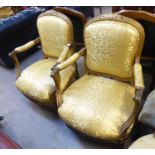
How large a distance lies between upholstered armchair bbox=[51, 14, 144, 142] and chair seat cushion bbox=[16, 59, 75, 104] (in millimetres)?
129

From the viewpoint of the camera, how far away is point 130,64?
64.6 inches

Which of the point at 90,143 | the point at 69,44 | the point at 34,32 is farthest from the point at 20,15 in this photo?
the point at 90,143

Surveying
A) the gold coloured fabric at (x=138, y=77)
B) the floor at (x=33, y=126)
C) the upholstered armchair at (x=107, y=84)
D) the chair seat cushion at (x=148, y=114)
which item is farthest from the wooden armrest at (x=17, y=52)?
the chair seat cushion at (x=148, y=114)

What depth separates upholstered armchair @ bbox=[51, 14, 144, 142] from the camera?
148cm

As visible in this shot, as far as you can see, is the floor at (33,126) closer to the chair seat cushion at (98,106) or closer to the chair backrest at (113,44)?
the chair seat cushion at (98,106)

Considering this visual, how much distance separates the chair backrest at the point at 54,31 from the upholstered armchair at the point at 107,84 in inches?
9.4

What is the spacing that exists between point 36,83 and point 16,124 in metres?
0.45

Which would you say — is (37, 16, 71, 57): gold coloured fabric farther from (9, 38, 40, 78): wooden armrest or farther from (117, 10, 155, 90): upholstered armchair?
(117, 10, 155, 90): upholstered armchair

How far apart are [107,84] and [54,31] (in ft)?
2.25

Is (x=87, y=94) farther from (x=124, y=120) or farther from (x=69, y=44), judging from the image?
(x=69, y=44)

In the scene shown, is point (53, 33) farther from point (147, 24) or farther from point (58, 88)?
point (147, 24)

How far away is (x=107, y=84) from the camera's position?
1.73 m

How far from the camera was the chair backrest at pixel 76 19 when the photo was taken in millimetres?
1940

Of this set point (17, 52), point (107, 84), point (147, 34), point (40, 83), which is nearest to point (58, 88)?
point (40, 83)
